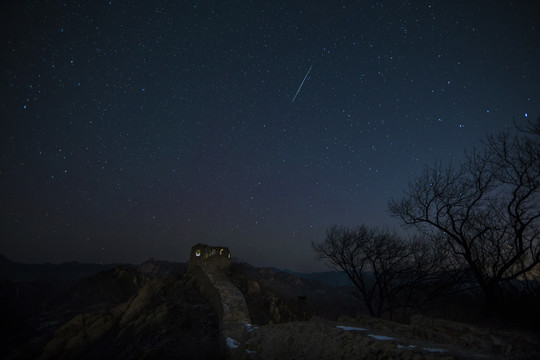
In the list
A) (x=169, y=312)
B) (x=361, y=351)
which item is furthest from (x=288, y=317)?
(x=361, y=351)

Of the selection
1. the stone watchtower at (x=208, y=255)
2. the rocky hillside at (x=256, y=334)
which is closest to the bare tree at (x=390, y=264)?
the rocky hillside at (x=256, y=334)

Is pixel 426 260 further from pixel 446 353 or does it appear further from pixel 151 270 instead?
pixel 151 270

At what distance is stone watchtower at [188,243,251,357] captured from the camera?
9.81 m

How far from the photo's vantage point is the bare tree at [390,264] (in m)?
14.9

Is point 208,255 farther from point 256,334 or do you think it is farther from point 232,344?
point 256,334

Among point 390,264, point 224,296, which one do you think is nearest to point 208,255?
point 224,296

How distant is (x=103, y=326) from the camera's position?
83.2 feet

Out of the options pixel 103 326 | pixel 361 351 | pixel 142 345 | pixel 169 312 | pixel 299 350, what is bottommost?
pixel 103 326

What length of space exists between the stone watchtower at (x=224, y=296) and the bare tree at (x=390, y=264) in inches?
322

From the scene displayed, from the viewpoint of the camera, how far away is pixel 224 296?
15789mm

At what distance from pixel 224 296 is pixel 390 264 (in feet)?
39.4

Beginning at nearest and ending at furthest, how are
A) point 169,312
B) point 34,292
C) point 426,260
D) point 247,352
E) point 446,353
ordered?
point 446,353, point 247,352, point 426,260, point 169,312, point 34,292

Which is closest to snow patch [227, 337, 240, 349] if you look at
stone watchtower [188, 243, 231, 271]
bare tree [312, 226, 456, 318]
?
bare tree [312, 226, 456, 318]

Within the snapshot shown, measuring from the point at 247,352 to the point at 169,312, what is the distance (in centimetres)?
1549
